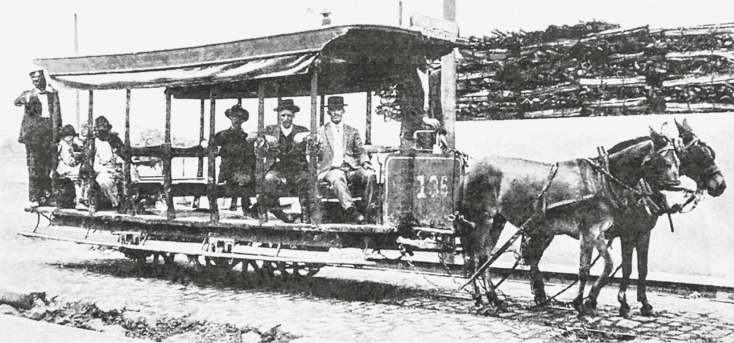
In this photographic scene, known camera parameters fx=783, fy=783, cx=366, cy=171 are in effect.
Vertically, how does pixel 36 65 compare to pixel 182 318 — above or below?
above

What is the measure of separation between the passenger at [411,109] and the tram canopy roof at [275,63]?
15 cm

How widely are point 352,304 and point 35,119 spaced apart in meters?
4.92

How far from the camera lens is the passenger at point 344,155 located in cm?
766

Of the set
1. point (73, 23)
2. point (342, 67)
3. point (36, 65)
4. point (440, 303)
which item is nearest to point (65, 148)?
point (36, 65)

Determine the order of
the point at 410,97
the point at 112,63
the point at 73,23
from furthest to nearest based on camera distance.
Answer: the point at 73,23 < the point at 112,63 < the point at 410,97

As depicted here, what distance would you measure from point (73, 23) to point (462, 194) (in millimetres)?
6530

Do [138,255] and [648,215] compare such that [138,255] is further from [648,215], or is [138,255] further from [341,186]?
[648,215]

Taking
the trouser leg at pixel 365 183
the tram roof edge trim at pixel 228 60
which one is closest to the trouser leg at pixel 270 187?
the trouser leg at pixel 365 183

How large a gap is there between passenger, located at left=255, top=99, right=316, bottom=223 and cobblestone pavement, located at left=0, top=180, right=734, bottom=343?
992mm

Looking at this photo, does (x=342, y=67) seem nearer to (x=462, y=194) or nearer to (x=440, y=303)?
(x=462, y=194)

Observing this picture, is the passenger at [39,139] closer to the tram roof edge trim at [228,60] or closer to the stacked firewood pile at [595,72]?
the tram roof edge trim at [228,60]

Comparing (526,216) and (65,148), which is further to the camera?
(65,148)

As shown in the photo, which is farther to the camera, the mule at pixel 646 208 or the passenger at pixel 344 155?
the passenger at pixel 344 155

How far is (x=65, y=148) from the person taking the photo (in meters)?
9.55
